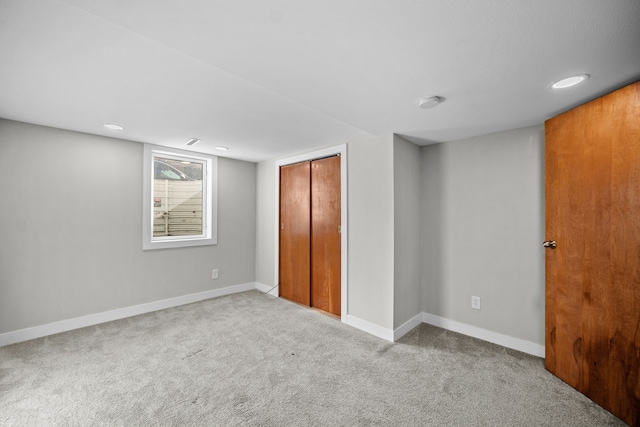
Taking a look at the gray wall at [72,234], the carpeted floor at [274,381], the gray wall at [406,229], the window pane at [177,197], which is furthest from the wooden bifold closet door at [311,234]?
the gray wall at [72,234]

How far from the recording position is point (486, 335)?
2725 mm

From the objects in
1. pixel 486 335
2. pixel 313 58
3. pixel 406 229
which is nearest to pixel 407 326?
pixel 486 335

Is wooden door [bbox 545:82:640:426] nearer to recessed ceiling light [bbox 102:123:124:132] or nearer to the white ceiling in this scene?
the white ceiling

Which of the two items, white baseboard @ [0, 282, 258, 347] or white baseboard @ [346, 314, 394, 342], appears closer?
white baseboard @ [0, 282, 258, 347]

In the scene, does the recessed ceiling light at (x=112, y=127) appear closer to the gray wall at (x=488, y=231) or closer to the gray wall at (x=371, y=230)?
the gray wall at (x=371, y=230)

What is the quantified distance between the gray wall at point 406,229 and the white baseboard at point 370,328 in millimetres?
113

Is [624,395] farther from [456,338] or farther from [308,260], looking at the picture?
[308,260]

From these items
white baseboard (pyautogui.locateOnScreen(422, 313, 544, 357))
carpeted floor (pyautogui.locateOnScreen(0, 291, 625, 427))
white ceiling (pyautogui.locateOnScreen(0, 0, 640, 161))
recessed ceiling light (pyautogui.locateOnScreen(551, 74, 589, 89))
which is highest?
white ceiling (pyautogui.locateOnScreen(0, 0, 640, 161))

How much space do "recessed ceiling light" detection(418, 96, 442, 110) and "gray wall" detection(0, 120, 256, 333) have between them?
328 cm

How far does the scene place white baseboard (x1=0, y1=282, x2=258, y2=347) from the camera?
2.63 metres

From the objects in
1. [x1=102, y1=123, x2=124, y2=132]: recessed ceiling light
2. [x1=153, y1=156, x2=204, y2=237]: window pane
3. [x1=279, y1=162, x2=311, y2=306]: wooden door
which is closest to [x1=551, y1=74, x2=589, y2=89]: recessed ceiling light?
[x1=279, y1=162, x2=311, y2=306]: wooden door

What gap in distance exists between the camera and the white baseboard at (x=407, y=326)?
275 cm

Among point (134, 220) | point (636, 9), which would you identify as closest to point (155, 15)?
point (636, 9)

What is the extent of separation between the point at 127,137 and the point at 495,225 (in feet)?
13.4
